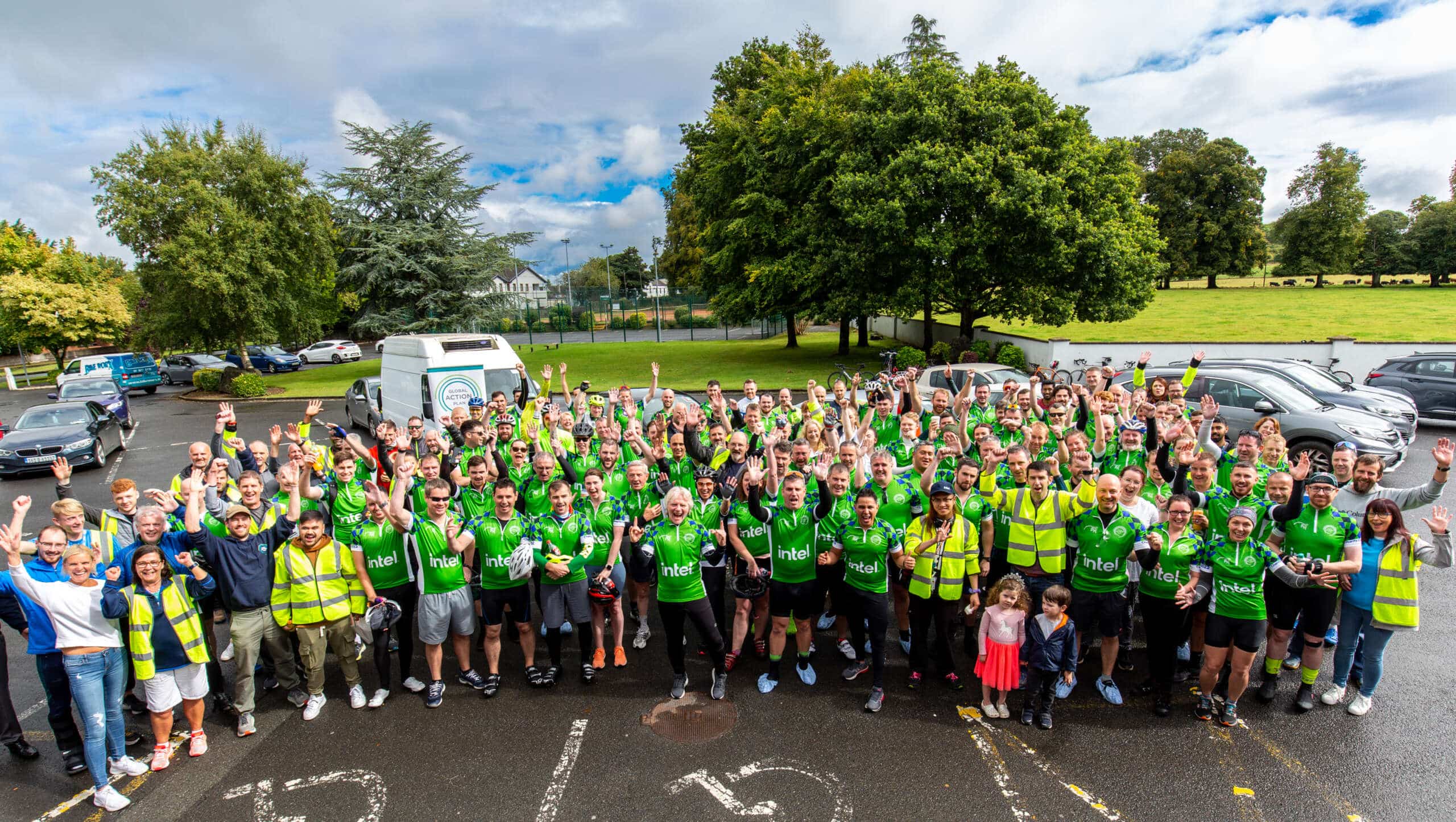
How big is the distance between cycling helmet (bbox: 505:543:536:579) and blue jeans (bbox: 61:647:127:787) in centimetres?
258

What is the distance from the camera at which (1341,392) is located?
1255 cm

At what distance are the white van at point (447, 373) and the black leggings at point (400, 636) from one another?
697 cm

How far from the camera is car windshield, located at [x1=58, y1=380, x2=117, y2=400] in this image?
64.6 ft

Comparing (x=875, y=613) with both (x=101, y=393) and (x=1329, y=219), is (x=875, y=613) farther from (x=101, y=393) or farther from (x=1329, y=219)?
(x=1329, y=219)

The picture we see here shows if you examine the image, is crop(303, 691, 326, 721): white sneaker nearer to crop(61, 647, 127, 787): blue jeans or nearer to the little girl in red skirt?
crop(61, 647, 127, 787): blue jeans

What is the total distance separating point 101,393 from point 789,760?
2435cm

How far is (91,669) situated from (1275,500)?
27.8 ft

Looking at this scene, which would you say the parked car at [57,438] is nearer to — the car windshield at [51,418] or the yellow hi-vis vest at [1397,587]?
the car windshield at [51,418]

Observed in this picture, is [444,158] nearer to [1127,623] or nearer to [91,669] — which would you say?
[91,669]

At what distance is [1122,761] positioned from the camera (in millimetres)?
4535

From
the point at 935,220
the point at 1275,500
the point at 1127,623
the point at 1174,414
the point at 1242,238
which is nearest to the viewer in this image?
the point at 1275,500

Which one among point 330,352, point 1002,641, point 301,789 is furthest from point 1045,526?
point 330,352

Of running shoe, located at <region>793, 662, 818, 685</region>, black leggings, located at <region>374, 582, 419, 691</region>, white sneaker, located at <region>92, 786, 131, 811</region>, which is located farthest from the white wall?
white sneaker, located at <region>92, 786, 131, 811</region>

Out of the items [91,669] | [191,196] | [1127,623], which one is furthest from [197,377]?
[1127,623]
